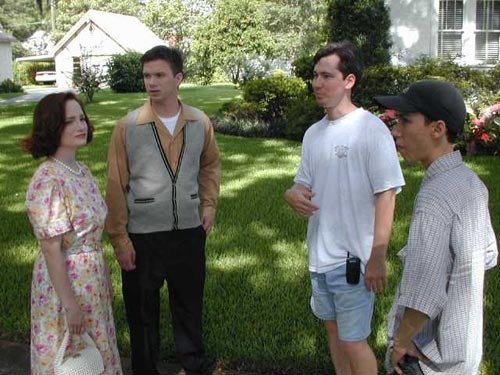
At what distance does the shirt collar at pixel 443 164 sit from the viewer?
7.07 ft

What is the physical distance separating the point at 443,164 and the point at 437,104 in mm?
206

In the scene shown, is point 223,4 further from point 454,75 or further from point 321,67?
point 321,67

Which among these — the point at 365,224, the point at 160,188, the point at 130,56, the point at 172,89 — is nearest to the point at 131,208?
the point at 160,188

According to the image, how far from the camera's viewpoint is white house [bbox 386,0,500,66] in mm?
13484

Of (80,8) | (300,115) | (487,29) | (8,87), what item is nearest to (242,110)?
(300,115)

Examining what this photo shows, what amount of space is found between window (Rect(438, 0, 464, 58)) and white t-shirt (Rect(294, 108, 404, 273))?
38.2 feet

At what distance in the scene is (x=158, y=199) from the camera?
3.54m

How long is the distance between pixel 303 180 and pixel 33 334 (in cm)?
149

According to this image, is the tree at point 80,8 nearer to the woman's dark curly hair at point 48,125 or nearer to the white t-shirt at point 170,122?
the white t-shirt at point 170,122

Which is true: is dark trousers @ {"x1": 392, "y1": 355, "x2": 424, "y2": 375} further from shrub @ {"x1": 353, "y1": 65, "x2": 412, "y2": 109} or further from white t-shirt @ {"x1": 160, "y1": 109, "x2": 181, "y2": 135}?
shrub @ {"x1": 353, "y1": 65, "x2": 412, "y2": 109}

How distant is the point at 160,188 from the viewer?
355cm

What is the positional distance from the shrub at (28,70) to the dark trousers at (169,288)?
47.3m

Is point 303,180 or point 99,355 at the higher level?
point 303,180

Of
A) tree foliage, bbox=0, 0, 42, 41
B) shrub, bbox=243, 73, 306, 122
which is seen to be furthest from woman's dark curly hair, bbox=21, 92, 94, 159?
tree foliage, bbox=0, 0, 42, 41
